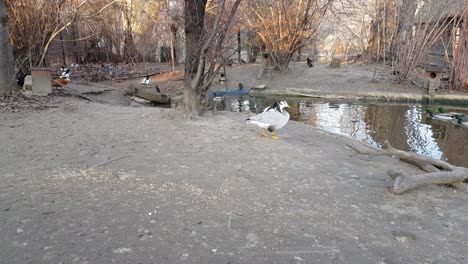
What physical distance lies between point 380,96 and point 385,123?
4.41 m

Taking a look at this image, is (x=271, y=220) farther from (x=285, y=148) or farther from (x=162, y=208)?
(x=285, y=148)

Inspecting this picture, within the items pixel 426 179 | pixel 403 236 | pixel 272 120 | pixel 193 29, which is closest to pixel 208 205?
pixel 403 236

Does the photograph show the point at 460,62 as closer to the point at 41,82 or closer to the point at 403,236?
the point at 403,236

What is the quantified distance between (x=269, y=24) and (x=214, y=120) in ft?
37.5

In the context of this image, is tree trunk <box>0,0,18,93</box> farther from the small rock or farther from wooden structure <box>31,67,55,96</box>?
the small rock

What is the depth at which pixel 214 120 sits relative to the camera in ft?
28.0

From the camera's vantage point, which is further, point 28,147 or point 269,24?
point 269,24

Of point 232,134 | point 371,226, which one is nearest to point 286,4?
point 232,134

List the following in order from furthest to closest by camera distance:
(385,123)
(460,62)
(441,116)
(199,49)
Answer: (460,62), (441,116), (385,123), (199,49)

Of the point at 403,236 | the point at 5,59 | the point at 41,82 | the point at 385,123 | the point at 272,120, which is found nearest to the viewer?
the point at 403,236

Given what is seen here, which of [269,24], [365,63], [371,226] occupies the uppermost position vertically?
[269,24]

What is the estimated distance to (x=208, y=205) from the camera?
12.3 ft

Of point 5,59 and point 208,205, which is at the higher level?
point 5,59

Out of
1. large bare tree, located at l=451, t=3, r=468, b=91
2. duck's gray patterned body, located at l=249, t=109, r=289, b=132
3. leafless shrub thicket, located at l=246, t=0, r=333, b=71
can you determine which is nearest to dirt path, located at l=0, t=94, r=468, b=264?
duck's gray patterned body, located at l=249, t=109, r=289, b=132
